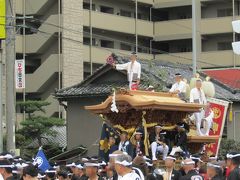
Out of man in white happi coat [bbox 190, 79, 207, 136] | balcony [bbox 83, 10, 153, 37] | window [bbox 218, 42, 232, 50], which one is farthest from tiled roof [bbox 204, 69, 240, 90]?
man in white happi coat [bbox 190, 79, 207, 136]

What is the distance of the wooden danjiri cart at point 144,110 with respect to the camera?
1492 cm

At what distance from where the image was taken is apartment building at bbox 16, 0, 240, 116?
135 ft

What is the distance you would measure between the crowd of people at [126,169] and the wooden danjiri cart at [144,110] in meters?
1.21

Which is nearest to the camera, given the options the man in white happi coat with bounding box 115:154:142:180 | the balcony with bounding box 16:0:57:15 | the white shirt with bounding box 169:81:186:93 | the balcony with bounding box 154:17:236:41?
the man in white happi coat with bounding box 115:154:142:180

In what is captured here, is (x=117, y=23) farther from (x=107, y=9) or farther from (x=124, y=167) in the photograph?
(x=124, y=167)

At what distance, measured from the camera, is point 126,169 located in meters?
8.45

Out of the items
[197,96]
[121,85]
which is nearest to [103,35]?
[121,85]

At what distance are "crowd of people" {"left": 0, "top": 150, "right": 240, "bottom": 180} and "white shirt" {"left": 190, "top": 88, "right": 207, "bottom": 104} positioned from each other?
2720mm

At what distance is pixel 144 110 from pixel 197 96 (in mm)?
2740

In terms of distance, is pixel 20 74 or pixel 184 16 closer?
pixel 20 74

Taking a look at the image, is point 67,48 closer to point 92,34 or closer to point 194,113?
point 92,34

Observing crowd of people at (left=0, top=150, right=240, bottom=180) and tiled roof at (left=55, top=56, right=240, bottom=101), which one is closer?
crowd of people at (left=0, top=150, right=240, bottom=180)

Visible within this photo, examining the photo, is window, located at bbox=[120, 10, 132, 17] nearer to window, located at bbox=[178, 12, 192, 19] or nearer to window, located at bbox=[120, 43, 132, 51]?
window, located at bbox=[120, 43, 132, 51]

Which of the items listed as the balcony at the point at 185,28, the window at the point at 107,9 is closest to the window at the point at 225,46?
the balcony at the point at 185,28
